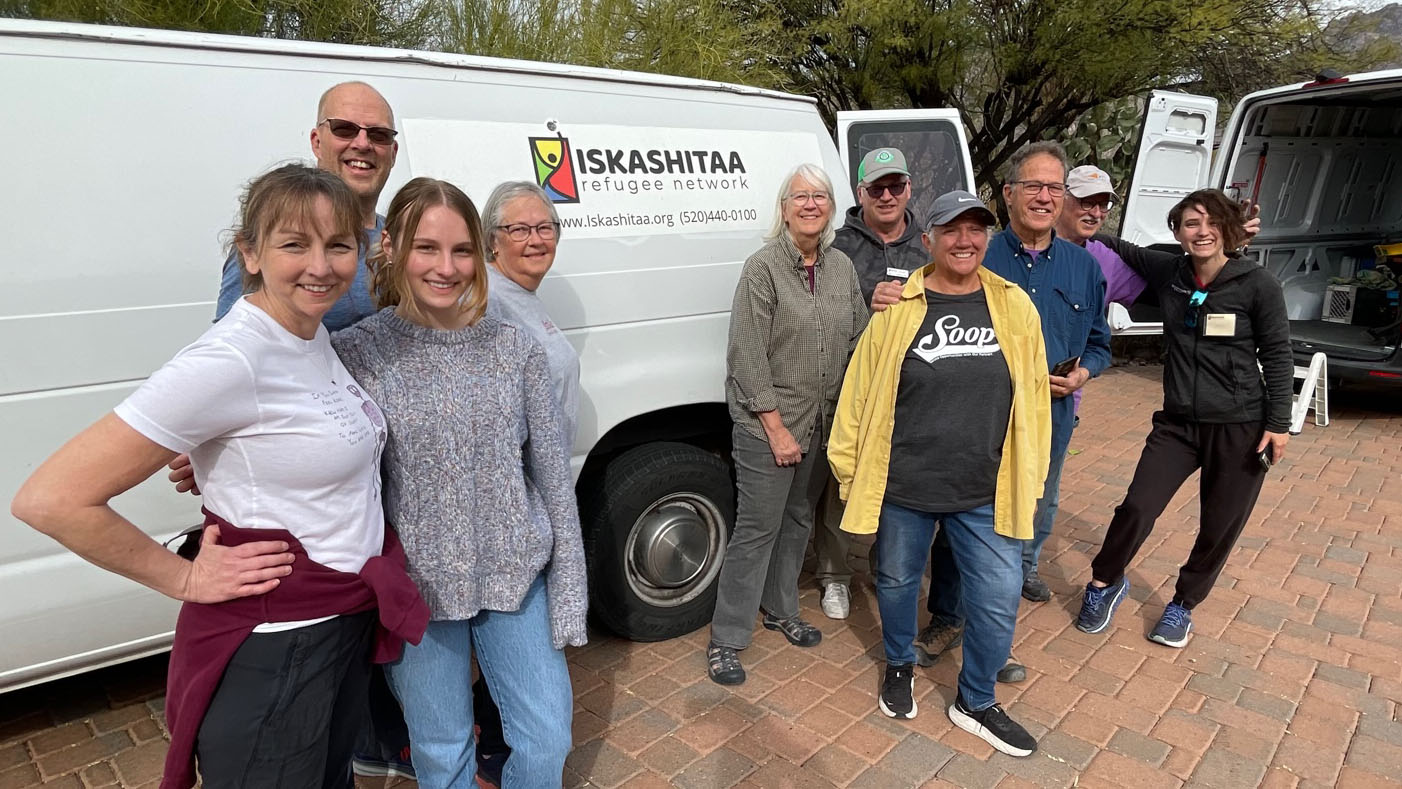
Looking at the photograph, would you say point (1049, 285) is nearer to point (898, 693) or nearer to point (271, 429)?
point (898, 693)

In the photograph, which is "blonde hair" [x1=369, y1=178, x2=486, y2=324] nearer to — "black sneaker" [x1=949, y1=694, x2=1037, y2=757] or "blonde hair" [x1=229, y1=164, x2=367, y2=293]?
"blonde hair" [x1=229, y1=164, x2=367, y2=293]

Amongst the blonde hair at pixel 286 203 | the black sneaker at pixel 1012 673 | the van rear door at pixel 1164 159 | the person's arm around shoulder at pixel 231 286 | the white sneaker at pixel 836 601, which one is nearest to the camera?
the blonde hair at pixel 286 203

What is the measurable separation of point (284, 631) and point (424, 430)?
46 cm

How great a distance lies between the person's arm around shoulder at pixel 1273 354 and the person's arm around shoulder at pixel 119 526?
3368 mm

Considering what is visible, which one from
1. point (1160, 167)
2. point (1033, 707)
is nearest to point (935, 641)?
point (1033, 707)

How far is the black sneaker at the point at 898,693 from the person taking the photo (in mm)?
2943

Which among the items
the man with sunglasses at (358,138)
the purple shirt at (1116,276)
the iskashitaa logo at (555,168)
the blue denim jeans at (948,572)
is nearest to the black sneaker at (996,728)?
the blue denim jeans at (948,572)

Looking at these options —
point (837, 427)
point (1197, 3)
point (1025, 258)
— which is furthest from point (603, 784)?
point (1197, 3)

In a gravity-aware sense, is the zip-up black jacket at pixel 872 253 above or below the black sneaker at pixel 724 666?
above

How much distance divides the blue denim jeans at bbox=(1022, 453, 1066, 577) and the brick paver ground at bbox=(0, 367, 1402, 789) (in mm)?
311

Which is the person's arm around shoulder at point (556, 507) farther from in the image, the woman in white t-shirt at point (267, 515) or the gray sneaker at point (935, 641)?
the gray sneaker at point (935, 641)

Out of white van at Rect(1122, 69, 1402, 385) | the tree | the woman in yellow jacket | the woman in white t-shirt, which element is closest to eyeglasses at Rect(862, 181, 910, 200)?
the woman in yellow jacket

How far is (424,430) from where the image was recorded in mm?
1749

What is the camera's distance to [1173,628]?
347 cm
